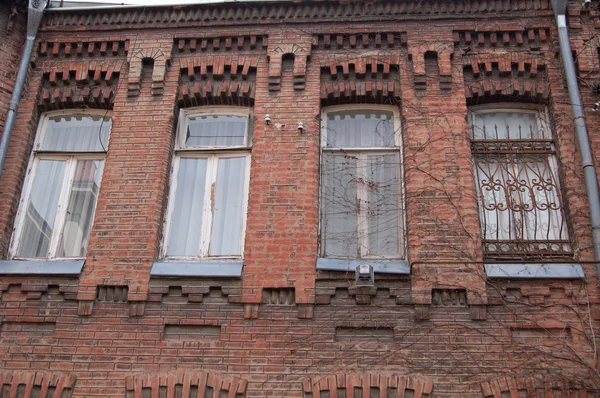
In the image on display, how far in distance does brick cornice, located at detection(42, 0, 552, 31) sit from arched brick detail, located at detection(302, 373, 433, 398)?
4938 millimetres

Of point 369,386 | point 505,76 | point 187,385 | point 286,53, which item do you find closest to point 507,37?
point 505,76

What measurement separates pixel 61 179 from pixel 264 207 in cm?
297

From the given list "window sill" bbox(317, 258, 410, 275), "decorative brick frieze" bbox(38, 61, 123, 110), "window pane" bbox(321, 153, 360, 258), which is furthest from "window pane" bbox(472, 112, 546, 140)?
"decorative brick frieze" bbox(38, 61, 123, 110)

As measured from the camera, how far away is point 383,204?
795cm

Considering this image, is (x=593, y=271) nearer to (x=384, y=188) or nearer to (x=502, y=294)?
(x=502, y=294)

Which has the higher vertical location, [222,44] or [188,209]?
[222,44]

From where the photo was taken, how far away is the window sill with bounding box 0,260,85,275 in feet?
24.3

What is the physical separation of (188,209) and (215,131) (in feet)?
4.06

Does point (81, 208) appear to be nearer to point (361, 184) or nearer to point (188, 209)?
point (188, 209)

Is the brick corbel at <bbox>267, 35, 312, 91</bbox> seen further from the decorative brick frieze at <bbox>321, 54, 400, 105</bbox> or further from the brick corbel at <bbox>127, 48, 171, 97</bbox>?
the brick corbel at <bbox>127, 48, 171, 97</bbox>

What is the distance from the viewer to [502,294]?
6.98 meters

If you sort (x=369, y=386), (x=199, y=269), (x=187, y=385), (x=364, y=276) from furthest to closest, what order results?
(x=199, y=269) → (x=364, y=276) → (x=187, y=385) → (x=369, y=386)

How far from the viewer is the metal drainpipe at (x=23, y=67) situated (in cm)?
815

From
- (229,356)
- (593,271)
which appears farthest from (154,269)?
(593,271)
